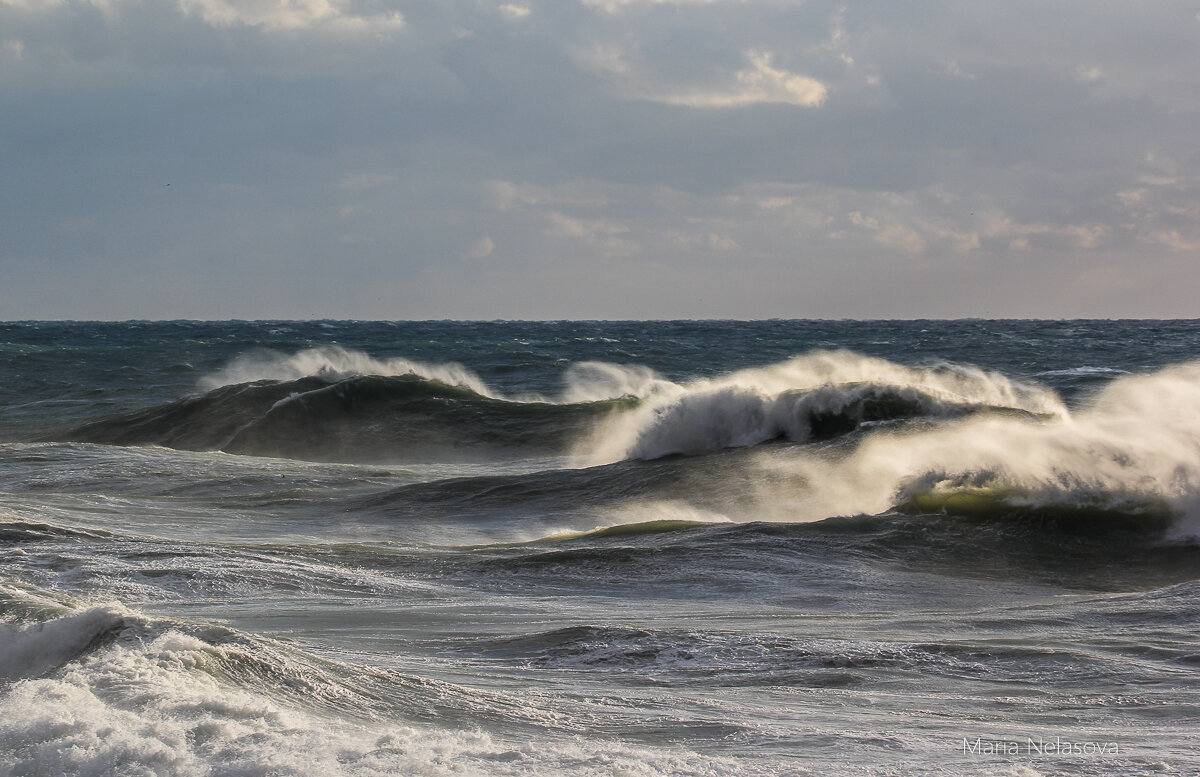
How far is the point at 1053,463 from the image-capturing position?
9578 mm

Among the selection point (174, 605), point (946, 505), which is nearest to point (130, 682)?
point (174, 605)

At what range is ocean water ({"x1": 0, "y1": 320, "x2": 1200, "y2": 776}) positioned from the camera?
3568 millimetres

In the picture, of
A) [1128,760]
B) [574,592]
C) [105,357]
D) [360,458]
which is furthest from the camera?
[105,357]

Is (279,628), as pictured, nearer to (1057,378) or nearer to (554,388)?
(554,388)

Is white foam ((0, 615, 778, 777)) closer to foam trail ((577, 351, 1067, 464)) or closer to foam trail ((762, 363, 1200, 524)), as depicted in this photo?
foam trail ((762, 363, 1200, 524))

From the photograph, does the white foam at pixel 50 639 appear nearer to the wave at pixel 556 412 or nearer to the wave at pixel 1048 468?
the wave at pixel 1048 468

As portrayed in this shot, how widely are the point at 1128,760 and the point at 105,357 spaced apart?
41.8m

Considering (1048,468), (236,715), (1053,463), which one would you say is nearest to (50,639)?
(236,715)

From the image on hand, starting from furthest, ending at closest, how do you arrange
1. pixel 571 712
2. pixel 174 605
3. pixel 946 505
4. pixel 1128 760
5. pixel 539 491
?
pixel 539 491 < pixel 946 505 < pixel 174 605 < pixel 571 712 < pixel 1128 760

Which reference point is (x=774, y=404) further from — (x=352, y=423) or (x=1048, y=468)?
(x=352, y=423)

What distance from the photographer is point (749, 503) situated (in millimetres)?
10859

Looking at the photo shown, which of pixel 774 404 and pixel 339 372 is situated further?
pixel 339 372

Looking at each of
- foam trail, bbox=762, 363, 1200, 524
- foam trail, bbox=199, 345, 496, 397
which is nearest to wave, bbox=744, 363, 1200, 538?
foam trail, bbox=762, 363, 1200, 524

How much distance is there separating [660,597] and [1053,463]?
4488mm
